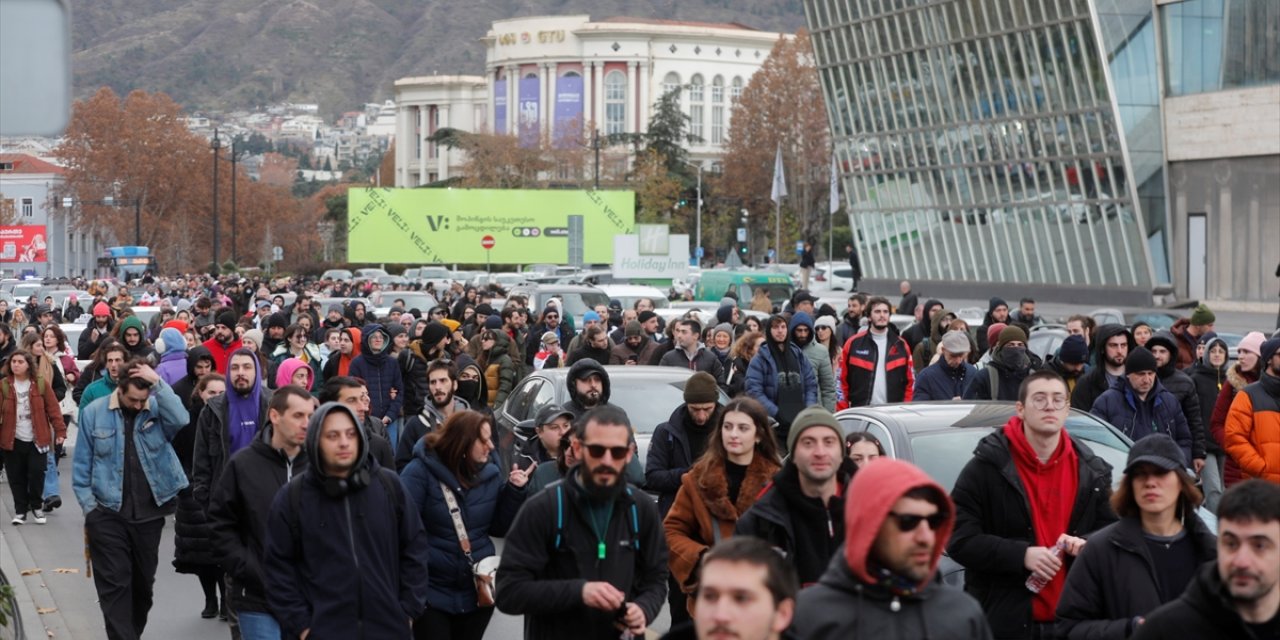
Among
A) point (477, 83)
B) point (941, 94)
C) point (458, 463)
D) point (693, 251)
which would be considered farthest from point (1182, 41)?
point (477, 83)

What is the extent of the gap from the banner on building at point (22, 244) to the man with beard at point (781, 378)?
3564 inches

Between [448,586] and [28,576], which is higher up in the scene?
[448,586]

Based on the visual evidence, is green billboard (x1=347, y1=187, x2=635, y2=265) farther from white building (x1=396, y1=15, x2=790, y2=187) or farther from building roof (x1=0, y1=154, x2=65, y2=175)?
white building (x1=396, y1=15, x2=790, y2=187)

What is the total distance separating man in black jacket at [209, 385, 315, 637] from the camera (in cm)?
782

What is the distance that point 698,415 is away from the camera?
9445mm

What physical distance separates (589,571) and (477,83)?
175608 mm

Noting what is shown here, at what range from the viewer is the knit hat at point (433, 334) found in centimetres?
1636

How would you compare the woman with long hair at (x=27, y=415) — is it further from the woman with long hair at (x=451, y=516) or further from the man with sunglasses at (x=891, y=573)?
the man with sunglasses at (x=891, y=573)

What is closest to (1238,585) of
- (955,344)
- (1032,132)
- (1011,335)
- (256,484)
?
(256,484)

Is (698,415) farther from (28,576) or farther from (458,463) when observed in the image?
(28,576)

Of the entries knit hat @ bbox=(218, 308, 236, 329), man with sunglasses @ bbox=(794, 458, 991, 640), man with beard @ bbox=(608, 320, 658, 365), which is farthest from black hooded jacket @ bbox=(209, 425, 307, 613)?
man with beard @ bbox=(608, 320, 658, 365)

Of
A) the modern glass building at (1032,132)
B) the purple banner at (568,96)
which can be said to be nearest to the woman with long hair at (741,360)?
the modern glass building at (1032,132)

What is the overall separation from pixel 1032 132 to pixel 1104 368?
155 feet

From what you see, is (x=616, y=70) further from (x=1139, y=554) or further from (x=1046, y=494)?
(x=1139, y=554)
